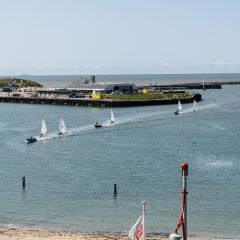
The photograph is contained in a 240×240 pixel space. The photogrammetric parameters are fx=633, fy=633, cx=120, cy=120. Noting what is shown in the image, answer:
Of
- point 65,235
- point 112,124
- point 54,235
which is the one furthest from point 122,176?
point 112,124

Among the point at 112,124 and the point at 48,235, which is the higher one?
the point at 48,235

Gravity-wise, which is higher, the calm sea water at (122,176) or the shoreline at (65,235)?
the shoreline at (65,235)

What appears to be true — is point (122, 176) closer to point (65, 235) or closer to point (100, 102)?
point (65, 235)

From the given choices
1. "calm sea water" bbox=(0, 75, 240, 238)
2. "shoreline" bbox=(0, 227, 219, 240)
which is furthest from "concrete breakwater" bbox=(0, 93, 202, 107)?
"shoreline" bbox=(0, 227, 219, 240)

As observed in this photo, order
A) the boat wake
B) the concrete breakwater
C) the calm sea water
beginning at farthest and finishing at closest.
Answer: the concrete breakwater → the boat wake → the calm sea water

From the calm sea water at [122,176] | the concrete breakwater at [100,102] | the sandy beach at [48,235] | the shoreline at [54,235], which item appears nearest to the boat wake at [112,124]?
the calm sea water at [122,176]

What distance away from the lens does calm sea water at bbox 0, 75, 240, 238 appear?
1507 inches

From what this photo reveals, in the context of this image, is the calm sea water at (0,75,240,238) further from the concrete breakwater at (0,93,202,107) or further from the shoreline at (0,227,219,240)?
the concrete breakwater at (0,93,202,107)

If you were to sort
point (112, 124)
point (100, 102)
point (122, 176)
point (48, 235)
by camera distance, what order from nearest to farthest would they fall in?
point (48, 235)
point (122, 176)
point (112, 124)
point (100, 102)

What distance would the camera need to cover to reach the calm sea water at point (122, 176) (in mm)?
38281

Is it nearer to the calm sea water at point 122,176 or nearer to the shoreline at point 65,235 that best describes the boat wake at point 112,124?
the calm sea water at point 122,176

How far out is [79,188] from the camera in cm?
4756

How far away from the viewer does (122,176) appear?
2064 inches

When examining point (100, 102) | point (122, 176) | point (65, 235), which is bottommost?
point (122, 176)
